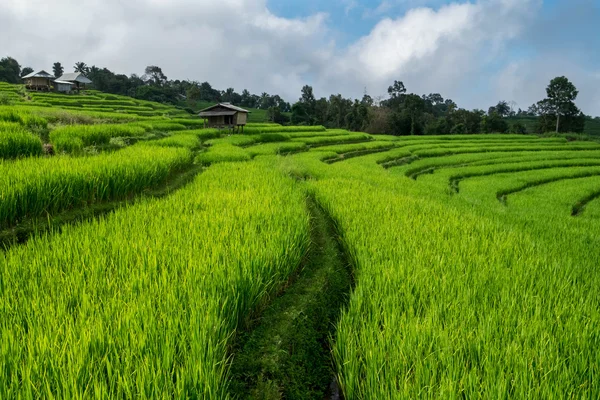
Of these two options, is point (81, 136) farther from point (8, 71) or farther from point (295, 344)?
point (8, 71)

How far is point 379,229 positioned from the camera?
4.41 meters

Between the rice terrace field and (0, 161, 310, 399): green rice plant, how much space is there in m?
0.01

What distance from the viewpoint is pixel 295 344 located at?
2723 mm

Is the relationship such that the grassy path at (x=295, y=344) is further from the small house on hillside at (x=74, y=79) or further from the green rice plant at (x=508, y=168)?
the small house on hillside at (x=74, y=79)

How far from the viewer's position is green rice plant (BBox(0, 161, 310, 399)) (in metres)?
1.65

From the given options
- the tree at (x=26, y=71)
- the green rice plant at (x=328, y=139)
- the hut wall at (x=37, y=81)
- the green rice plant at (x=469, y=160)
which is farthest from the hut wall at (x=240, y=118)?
the tree at (x=26, y=71)

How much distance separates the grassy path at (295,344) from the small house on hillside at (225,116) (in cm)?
2114

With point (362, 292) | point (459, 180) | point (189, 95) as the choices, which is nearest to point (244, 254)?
point (362, 292)

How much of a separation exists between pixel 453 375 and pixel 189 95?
55547 millimetres

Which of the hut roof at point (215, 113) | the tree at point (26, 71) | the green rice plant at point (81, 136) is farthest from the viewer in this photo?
the tree at point (26, 71)

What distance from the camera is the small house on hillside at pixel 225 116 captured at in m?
23.4

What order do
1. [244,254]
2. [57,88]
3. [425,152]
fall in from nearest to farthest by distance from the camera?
[244,254] → [425,152] → [57,88]

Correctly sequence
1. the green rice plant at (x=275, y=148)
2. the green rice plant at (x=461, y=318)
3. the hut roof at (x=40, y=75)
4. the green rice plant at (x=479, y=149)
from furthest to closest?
the hut roof at (x=40, y=75) < the green rice plant at (x=479, y=149) < the green rice plant at (x=275, y=148) < the green rice plant at (x=461, y=318)

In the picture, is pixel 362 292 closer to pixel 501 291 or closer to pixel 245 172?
pixel 501 291
